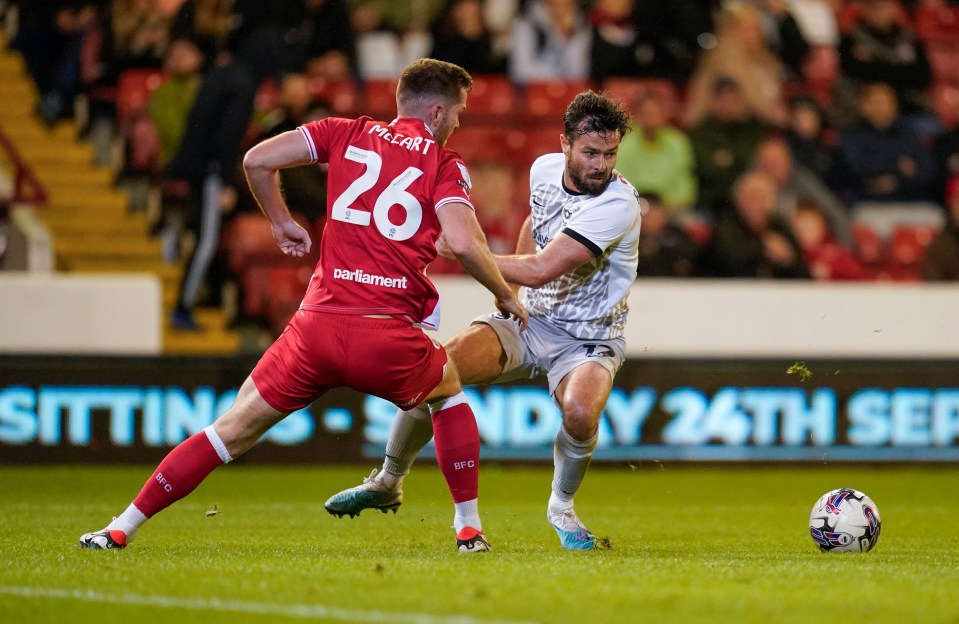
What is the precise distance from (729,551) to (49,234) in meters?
8.08

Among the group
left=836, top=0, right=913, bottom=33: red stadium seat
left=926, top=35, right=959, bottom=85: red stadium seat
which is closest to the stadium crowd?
left=836, top=0, right=913, bottom=33: red stadium seat

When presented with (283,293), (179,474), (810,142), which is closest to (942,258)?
(810,142)

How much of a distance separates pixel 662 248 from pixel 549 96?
231 cm

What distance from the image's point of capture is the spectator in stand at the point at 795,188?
44.8 feet

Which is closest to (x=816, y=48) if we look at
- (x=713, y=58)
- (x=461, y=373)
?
(x=713, y=58)

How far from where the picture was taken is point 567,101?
14.2 meters

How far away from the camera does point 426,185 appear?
5.92 m

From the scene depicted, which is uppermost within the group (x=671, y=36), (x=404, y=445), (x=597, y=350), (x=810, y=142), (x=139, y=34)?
(x=671, y=36)

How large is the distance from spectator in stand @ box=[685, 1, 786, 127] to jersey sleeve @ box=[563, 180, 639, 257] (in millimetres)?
7417

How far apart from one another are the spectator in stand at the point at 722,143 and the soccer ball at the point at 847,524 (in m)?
7.00

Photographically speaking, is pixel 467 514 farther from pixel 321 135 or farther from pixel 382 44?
pixel 382 44

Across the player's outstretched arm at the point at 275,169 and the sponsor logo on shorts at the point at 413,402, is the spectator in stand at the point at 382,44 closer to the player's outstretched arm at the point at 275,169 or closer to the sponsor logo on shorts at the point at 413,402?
the player's outstretched arm at the point at 275,169

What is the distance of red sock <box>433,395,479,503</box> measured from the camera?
6188mm

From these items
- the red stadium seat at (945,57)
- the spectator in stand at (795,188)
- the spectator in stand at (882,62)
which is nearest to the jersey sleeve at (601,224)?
the spectator in stand at (795,188)
